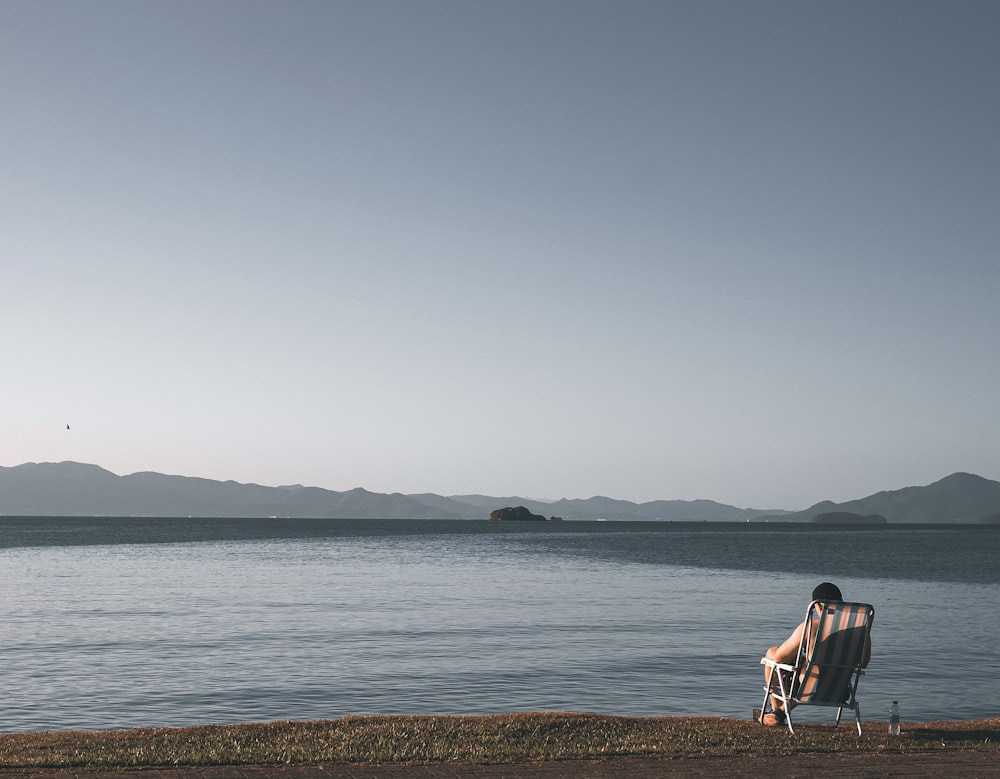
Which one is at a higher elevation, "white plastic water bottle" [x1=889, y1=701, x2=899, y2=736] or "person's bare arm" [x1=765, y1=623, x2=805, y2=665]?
"person's bare arm" [x1=765, y1=623, x2=805, y2=665]

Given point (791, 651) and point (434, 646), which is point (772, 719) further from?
point (434, 646)

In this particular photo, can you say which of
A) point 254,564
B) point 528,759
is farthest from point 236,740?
point 254,564

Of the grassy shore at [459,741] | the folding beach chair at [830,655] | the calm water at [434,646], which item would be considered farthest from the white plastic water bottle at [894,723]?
the calm water at [434,646]

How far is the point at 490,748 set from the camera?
1039 cm

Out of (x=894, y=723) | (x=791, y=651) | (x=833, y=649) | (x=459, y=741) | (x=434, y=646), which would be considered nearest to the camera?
(x=459, y=741)

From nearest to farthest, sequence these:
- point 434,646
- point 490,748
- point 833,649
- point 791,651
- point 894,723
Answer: point 490,748 < point 833,649 < point 894,723 < point 791,651 < point 434,646

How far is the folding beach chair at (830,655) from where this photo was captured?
38.1 feet

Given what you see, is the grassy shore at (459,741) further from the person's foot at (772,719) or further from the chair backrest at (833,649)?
the chair backrest at (833,649)

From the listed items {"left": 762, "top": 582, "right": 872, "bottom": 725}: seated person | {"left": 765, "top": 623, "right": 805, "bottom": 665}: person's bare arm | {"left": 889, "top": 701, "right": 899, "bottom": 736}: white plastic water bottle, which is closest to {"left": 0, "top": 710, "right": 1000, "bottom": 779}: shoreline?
{"left": 889, "top": 701, "right": 899, "bottom": 736}: white plastic water bottle

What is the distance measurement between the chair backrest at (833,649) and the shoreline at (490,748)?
459 millimetres

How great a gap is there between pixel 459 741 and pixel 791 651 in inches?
166

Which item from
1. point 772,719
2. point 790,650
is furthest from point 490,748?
point 790,650

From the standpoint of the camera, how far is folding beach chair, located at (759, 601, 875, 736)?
11602 mm

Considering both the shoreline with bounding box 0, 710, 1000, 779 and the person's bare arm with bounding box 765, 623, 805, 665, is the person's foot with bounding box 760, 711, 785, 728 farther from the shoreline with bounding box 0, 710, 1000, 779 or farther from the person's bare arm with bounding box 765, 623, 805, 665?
the person's bare arm with bounding box 765, 623, 805, 665
